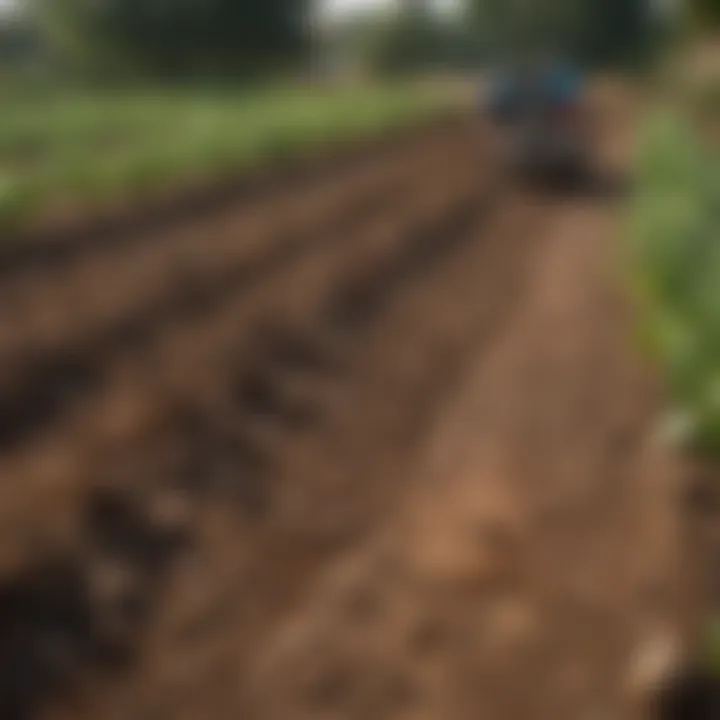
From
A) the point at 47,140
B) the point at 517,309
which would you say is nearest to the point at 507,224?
the point at 517,309

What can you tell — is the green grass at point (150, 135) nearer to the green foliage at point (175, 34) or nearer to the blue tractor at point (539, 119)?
the green foliage at point (175, 34)

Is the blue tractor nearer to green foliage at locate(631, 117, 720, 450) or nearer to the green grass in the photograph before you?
the green grass

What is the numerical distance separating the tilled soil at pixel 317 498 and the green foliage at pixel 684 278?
0.27 metres

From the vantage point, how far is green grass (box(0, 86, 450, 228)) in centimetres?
1260

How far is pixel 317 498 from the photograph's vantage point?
5.43 meters

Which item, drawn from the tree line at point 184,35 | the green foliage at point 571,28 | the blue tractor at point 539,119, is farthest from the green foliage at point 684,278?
the tree line at point 184,35

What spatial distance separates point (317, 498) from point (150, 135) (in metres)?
14.4

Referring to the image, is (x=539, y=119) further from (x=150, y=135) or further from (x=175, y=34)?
(x=175, y=34)

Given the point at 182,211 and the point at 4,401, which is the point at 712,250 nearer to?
the point at 4,401

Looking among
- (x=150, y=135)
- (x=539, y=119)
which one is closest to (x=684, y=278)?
(x=539, y=119)

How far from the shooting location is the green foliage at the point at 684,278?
582cm

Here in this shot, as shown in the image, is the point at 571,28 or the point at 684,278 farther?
the point at 571,28

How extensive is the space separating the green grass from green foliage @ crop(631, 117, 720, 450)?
411 cm

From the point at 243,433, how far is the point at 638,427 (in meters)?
1.93
